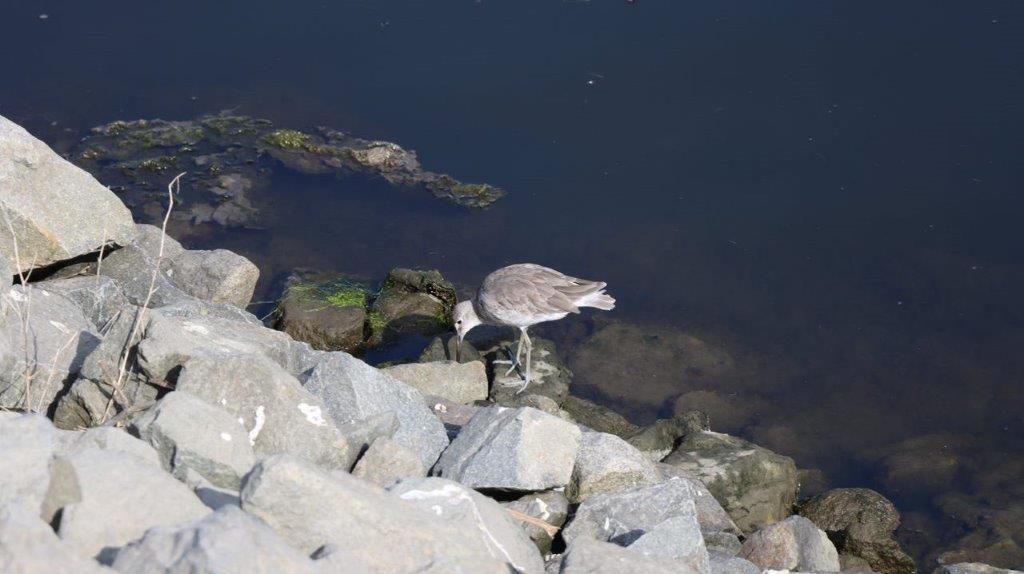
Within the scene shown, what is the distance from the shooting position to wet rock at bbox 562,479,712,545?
17.1 feet

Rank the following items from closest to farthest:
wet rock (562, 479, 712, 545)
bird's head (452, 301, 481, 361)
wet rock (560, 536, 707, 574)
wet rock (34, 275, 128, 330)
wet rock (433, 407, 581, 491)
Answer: wet rock (560, 536, 707, 574) → wet rock (562, 479, 712, 545) → wet rock (433, 407, 581, 491) → wet rock (34, 275, 128, 330) → bird's head (452, 301, 481, 361)

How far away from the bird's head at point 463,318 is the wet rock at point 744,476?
7.00 ft

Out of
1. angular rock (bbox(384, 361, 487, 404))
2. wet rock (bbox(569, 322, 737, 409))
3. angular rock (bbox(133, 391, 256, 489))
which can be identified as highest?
angular rock (bbox(133, 391, 256, 489))

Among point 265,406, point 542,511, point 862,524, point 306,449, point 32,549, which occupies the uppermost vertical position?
point 32,549

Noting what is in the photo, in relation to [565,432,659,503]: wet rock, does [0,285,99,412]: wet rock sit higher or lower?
higher

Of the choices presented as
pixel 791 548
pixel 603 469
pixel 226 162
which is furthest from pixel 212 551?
pixel 226 162

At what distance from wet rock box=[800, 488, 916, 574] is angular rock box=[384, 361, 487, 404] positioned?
2702mm

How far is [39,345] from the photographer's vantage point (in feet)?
19.1

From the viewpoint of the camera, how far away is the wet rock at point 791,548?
19.6 ft

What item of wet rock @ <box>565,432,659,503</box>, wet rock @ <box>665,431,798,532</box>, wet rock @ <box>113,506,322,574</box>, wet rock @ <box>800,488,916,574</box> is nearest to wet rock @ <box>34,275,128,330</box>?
wet rock @ <box>565,432,659,503</box>

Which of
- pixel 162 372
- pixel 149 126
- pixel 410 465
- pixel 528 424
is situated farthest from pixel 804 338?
pixel 149 126

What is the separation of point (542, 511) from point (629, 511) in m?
0.49

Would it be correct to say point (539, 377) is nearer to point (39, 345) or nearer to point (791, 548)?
point (791, 548)

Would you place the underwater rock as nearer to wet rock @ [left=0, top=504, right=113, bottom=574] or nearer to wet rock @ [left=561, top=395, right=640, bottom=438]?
wet rock @ [left=561, top=395, right=640, bottom=438]
